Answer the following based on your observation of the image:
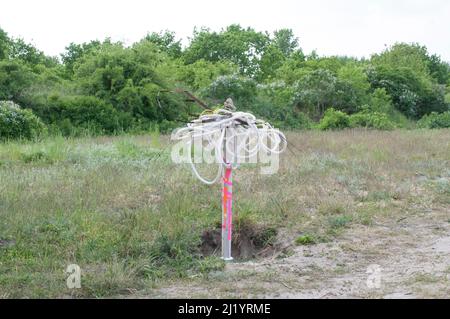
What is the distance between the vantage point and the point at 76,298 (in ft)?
15.3

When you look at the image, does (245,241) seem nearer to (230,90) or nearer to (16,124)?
(16,124)

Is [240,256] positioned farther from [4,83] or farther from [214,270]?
[4,83]

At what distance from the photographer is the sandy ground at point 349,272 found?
478cm

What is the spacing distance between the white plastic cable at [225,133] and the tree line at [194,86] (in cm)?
514

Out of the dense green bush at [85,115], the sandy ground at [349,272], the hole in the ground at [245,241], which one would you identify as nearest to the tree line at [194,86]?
the dense green bush at [85,115]

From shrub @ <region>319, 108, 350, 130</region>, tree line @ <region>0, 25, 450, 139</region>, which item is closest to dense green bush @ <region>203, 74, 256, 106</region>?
tree line @ <region>0, 25, 450, 139</region>

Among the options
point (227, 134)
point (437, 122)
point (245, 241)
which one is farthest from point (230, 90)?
point (227, 134)

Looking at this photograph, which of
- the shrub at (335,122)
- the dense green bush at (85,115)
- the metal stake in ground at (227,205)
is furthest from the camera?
the shrub at (335,122)

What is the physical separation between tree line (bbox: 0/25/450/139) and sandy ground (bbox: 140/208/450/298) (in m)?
5.53

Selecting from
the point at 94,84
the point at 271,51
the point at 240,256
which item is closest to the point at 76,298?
the point at 240,256

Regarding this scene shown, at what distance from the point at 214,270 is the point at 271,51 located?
114ft

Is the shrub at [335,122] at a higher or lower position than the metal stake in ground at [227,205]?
higher

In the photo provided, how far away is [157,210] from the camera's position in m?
7.13

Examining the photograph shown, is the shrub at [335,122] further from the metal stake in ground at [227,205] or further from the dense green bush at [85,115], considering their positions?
the metal stake in ground at [227,205]
